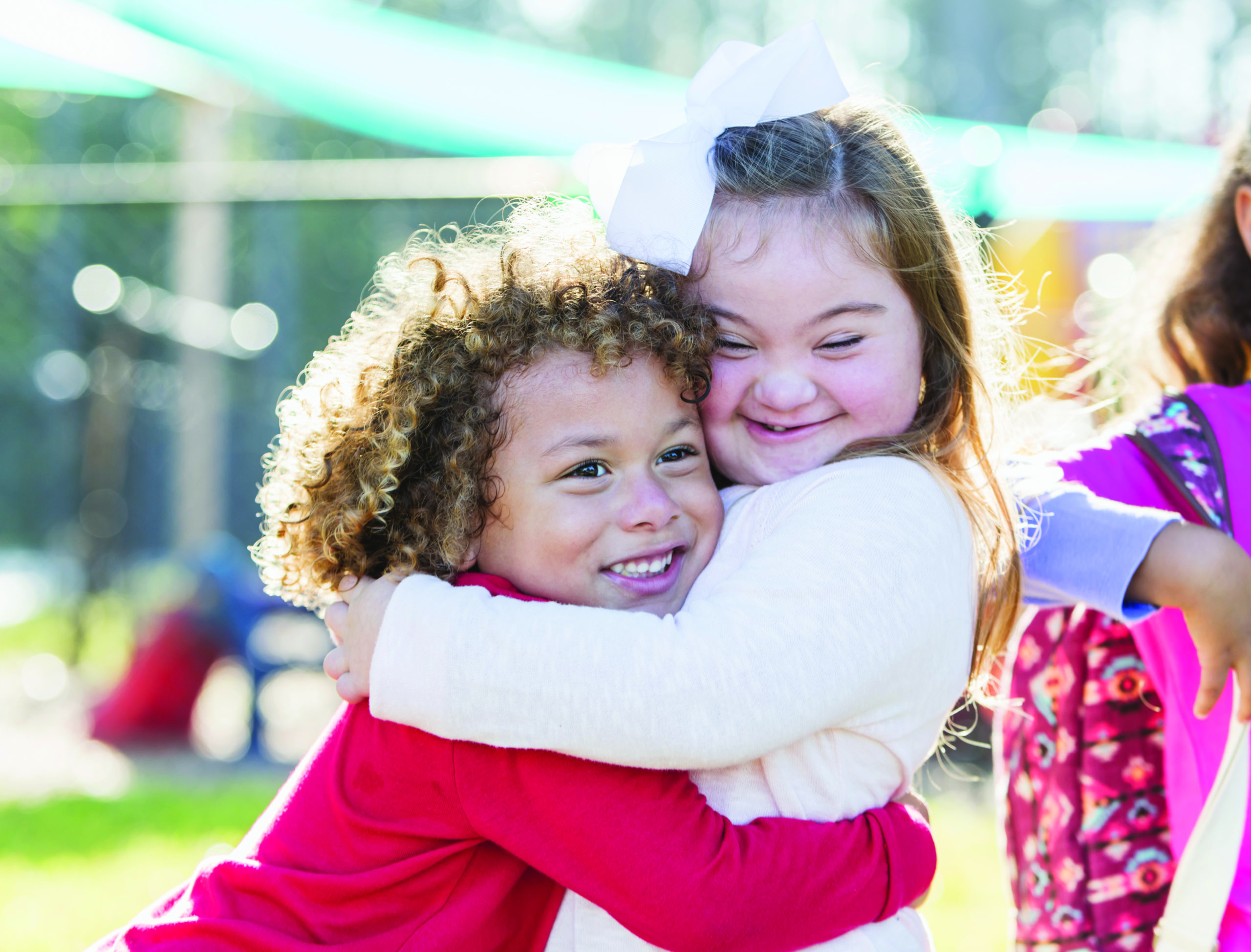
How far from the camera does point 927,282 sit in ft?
4.94

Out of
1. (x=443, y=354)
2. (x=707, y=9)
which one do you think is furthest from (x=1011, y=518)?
(x=707, y=9)

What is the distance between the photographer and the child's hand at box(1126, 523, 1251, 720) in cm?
139

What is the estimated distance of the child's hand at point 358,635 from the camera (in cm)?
125

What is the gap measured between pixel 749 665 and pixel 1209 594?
68cm

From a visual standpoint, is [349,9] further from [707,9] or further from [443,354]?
[707,9]

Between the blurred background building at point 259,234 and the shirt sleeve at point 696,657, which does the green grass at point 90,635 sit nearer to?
the blurred background building at point 259,234

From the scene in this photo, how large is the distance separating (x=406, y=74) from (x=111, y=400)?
9.30 feet

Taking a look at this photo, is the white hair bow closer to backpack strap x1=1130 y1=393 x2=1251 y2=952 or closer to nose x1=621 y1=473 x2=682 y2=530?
nose x1=621 y1=473 x2=682 y2=530

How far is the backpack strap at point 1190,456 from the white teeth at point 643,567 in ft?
2.55

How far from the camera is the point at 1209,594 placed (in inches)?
54.9

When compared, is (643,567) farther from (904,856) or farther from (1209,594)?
(1209,594)

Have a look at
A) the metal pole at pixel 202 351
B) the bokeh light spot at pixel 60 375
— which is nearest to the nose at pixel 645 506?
the metal pole at pixel 202 351

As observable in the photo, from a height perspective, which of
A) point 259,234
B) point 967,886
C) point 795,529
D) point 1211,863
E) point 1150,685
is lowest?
point 967,886

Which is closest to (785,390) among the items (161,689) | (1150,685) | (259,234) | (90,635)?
(1150,685)
